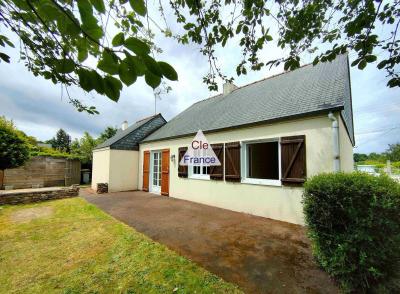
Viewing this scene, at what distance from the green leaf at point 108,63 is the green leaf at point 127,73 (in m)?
0.03

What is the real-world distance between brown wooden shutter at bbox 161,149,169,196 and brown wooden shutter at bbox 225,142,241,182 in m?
3.62

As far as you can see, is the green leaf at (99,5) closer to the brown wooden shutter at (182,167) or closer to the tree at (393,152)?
the brown wooden shutter at (182,167)

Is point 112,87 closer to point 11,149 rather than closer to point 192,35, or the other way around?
point 192,35

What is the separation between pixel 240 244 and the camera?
385 cm

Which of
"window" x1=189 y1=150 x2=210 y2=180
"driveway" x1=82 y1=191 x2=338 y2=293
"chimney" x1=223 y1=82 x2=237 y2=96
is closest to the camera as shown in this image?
"driveway" x1=82 y1=191 x2=338 y2=293

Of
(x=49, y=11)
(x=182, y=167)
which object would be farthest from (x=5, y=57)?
(x=182, y=167)

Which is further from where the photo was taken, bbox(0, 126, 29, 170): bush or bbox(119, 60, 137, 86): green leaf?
bbox(0, 126, 29, 170): bush

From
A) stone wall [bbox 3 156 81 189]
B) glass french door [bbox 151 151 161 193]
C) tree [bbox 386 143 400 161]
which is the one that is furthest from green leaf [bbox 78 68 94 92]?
tree [bbox 386 143 400 161]

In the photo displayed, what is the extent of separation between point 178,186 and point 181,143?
1.94 meters

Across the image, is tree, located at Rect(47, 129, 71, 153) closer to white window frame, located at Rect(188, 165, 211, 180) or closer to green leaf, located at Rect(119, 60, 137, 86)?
white window frame, located at Rect(188, 165, 211, 180)

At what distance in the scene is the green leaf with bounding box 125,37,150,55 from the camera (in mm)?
722

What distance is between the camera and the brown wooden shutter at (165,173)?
9250mm

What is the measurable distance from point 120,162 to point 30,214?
15.8 ft

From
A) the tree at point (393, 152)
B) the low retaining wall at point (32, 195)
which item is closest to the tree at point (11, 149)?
the low retaining wall at point (32, 195)
